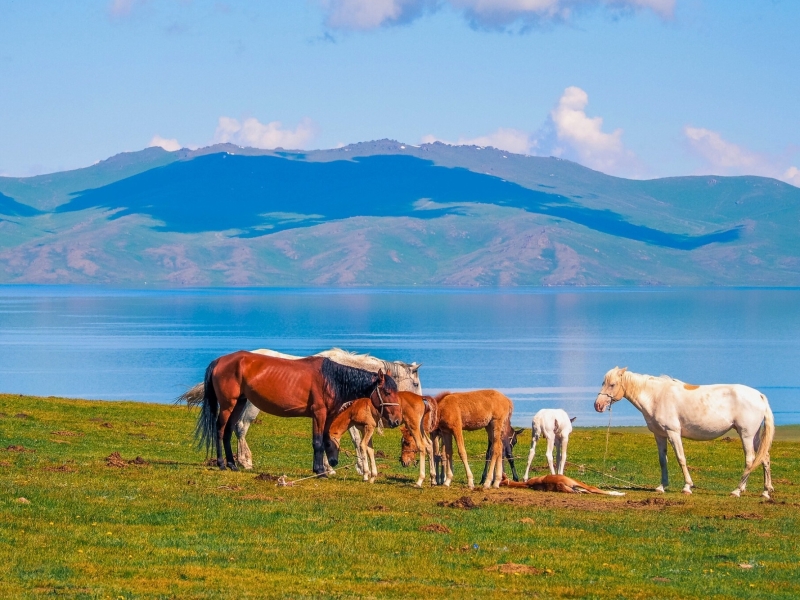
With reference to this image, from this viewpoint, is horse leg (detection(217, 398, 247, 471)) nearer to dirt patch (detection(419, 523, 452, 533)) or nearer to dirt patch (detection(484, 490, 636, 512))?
dirt patch (detection(484, 490, 636, 512))

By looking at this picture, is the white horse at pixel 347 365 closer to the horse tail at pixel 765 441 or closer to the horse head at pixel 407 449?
the horse head at pixel 407 449

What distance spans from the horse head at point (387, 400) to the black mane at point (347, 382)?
0.19 m

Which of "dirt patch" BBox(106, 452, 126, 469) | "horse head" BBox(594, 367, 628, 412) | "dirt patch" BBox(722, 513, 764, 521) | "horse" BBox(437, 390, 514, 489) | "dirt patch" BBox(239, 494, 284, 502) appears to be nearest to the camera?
"dirt patch" BBox(722, 513, 764, 521)

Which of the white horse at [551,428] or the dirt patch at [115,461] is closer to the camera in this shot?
the dirt patch at [115,461]

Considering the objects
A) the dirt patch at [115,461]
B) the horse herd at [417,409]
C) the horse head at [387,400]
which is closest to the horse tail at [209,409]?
the horse herd at [417,409]

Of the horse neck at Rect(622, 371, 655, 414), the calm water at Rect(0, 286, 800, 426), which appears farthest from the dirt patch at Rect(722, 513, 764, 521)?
the calm water at Rect(0, 286, 800, 426)

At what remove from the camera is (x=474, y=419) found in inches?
836

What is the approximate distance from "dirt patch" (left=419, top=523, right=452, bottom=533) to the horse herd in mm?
4019

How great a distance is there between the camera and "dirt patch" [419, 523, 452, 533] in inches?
633

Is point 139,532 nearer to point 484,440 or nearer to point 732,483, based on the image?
point 732,483

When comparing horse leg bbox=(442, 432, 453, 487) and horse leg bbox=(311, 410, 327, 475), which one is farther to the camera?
horse leg bbox=(311, 410, 327, 475)

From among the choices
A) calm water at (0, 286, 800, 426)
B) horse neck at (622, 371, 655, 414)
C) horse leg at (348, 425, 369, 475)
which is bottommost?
calm water at (0, 286, 800, 426)

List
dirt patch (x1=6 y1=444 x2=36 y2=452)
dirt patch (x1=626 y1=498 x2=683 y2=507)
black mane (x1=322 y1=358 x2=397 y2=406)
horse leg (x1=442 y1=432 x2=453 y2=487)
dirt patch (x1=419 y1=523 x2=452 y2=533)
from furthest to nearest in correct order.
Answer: dirt patch (x1=6 y1=444 x2=36 y2=452) < black mane (x1=322 y1=358 x2=397 y2=406) < horse leg (x1=442 y1=432 x2=453 y2=487) < dirt patch (x1=626 y1=498 x2=683 y2=507) < dirt patch (x1=419 y1=523 x2=452 y2=533)

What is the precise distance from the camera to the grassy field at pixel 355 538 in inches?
507
